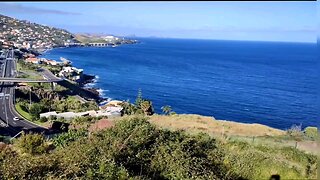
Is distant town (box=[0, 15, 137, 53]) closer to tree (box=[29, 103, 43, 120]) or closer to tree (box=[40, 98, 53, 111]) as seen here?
tree (box=[40, 98, 53, 111])

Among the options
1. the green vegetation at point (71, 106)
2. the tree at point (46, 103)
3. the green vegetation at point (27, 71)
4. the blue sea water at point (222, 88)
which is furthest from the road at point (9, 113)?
the blue sea water at point (222, 88)

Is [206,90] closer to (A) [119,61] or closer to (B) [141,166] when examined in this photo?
(A) [119,61]

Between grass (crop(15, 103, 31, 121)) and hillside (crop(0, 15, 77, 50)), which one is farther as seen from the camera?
hillside (crop(0, 15, 77, 50))

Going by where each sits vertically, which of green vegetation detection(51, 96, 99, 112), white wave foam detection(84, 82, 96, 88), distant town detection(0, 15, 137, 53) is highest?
distant town detection(0, 15, 137, 53)

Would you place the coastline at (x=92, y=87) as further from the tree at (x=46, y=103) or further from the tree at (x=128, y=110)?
the tree at (x=128, y=110)

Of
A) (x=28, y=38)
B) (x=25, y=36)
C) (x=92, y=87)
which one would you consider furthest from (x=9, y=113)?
(x=25, y=36)

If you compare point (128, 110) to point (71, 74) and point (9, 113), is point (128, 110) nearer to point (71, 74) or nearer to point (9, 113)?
point (9, 113)

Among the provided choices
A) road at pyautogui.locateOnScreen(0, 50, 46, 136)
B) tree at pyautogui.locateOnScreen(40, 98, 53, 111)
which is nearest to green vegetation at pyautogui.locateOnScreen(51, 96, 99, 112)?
tree at pyautogui.locateOnScreen(40, 98, 53, 111)

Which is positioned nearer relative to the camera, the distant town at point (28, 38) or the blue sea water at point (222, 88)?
the blue sea water at point (222, 88)
